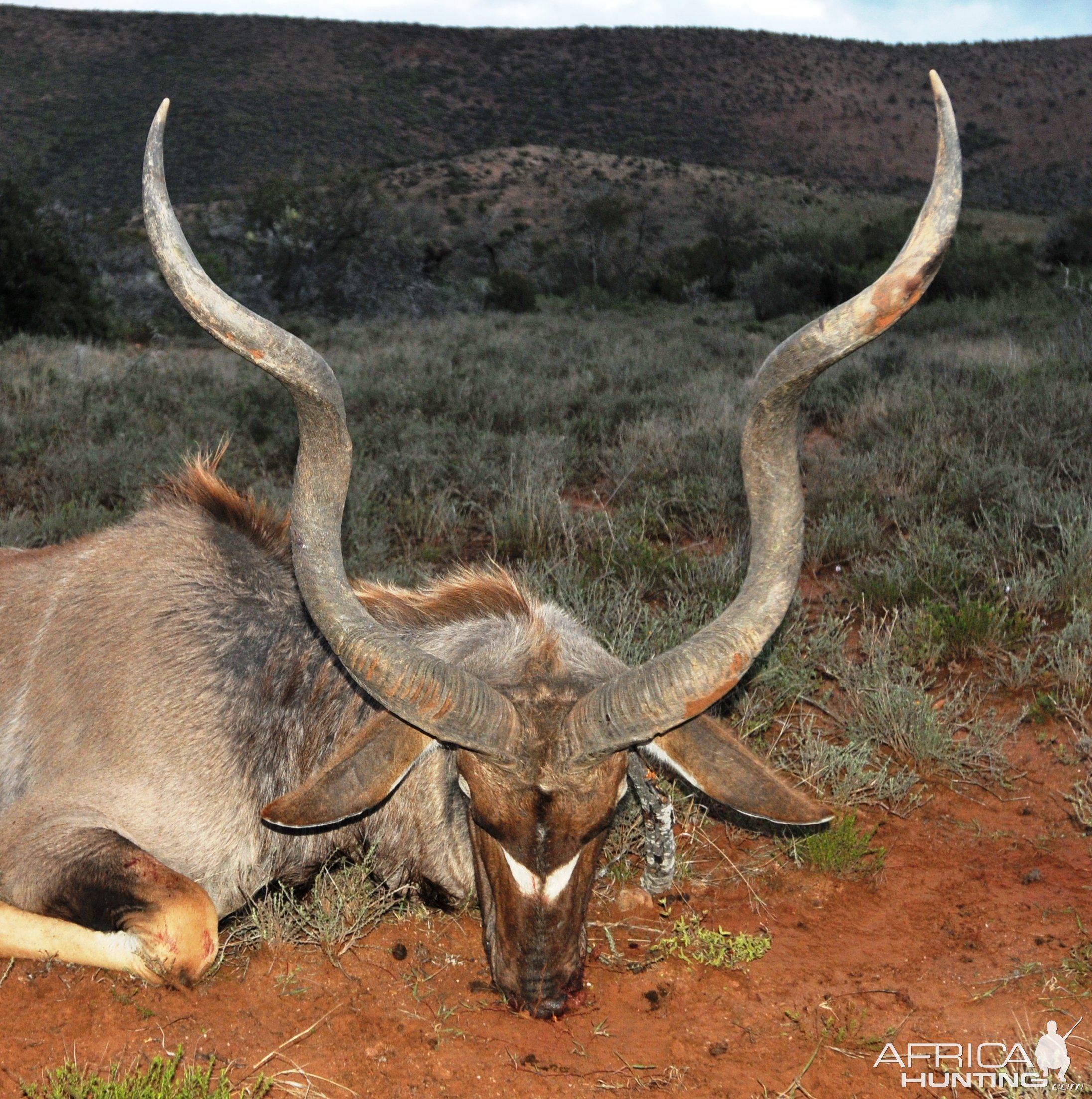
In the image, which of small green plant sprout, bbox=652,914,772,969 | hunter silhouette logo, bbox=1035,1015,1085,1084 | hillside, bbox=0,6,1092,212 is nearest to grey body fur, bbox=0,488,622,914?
small green plant sprout, bbox=652,914,772,969

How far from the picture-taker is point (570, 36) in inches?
3209

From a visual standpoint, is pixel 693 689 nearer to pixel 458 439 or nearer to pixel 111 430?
pixel 458 439

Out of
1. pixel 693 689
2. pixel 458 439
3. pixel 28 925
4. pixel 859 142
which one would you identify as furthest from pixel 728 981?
pixel 859 142

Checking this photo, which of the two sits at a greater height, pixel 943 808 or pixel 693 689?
pixel 693 689

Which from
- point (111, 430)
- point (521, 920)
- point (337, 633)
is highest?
point (337, 633)

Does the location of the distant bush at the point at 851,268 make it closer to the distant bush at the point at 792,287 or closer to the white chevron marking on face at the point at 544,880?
the distant bush at the point at 792,287

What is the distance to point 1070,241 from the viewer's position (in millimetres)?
24000

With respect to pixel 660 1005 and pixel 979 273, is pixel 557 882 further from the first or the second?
pixel 979 273

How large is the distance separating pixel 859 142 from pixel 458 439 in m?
76.3

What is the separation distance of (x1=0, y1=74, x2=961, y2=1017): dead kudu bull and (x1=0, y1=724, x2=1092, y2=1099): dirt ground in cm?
18

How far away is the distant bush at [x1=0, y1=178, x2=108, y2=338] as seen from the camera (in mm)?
16984

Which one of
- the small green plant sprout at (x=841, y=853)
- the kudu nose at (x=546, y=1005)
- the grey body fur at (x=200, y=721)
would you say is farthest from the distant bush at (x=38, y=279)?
the kudu nose at (x=546, y=1005)

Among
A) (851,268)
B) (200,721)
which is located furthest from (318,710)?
(851,268)

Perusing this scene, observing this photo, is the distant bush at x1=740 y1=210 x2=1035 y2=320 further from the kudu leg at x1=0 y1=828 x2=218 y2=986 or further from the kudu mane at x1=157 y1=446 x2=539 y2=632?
the kudu leg at x1=0 y1=828 x2=218 y2=986
